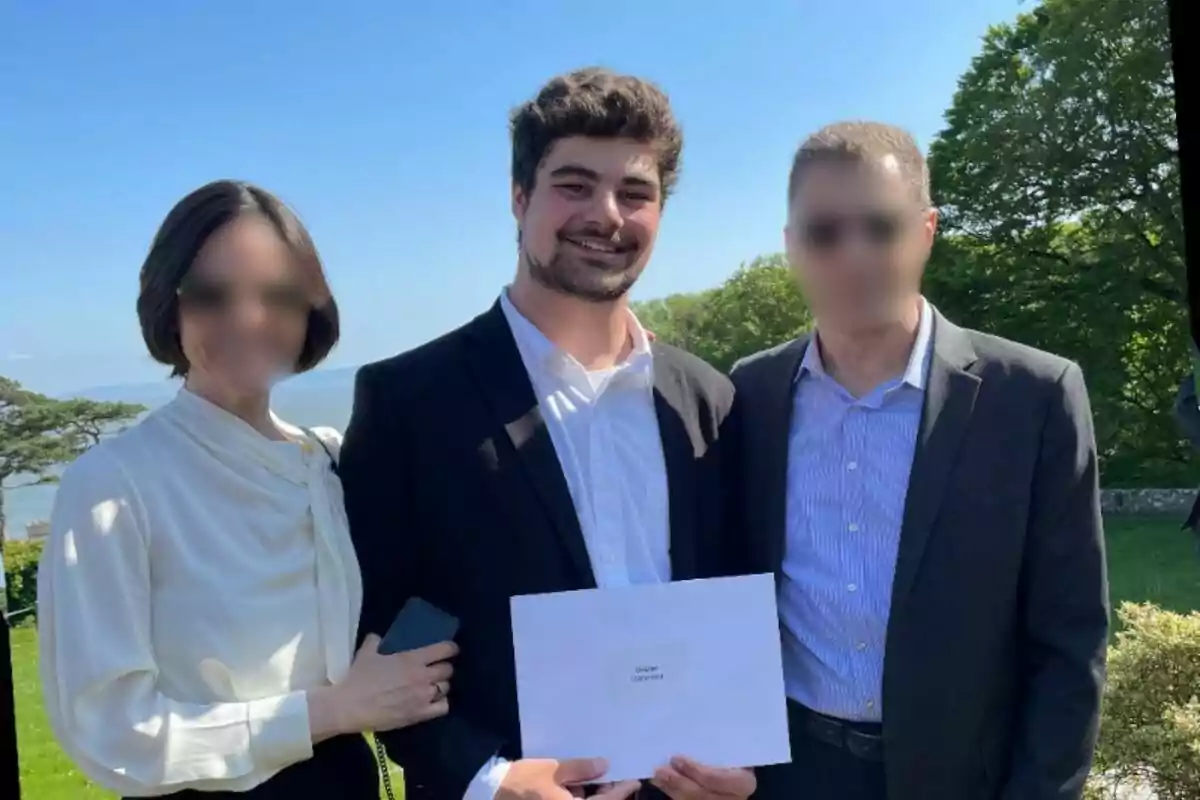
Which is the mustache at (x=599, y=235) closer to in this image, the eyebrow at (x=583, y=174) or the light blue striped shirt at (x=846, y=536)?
the eyebrow at (x=583, y=174)

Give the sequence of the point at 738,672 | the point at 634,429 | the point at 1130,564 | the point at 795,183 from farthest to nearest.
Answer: the point at 1130,564, the point at 795,183, the point at 634,429, the point at 738,672

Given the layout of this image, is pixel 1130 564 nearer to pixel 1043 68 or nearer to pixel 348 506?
pixel 1043 68

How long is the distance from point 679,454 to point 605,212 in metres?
0.56

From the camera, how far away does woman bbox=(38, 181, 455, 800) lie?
1969 millimetres

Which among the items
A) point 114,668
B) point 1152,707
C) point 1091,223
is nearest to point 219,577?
point 114,668

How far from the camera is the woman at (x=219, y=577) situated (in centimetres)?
197

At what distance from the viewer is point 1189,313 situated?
7.46 ft

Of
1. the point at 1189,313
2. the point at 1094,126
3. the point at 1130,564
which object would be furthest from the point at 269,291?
the point at 1094,126

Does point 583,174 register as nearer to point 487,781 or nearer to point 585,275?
point 585,275

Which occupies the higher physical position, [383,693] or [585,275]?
[585,275]

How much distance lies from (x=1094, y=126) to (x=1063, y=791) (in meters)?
24.1

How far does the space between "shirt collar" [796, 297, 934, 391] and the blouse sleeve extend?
4.90 feet

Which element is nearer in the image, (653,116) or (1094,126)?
(653,116)

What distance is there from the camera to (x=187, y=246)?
2160 millimetres
